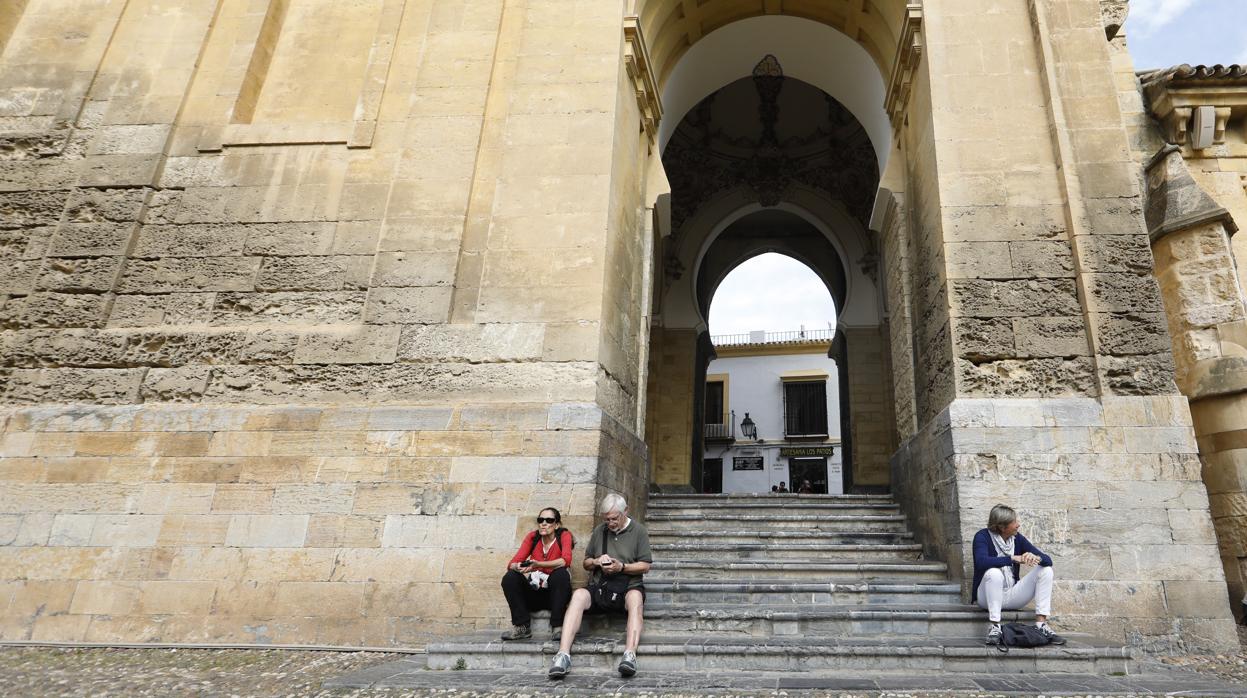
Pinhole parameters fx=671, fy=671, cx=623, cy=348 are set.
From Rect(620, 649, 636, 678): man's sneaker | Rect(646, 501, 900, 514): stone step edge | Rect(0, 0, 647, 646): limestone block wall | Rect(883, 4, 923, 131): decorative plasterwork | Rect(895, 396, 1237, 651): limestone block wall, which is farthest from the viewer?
Rect(646, 501, 900, 514): stone step edge

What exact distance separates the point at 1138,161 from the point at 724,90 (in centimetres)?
812

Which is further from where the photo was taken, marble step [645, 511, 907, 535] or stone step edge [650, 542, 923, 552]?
marble step [645, 511, 907, 535]

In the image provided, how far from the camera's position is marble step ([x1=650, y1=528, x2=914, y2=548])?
22.0ft

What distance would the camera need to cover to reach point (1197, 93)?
7816 millimetres

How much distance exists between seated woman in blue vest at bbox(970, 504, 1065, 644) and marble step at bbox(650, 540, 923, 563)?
1830 mm

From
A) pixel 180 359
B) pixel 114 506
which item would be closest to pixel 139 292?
pixel 180 359

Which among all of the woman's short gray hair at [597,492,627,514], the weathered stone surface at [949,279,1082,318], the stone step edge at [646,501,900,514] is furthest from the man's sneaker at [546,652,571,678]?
the weathered stone surface at [949,279,1082,318]

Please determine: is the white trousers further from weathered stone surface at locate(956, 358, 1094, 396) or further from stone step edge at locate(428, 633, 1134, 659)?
weathered stone surface at locate(956, 358, 1094, 396)

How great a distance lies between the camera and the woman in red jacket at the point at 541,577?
4.48m

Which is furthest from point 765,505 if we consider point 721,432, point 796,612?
point 721,432

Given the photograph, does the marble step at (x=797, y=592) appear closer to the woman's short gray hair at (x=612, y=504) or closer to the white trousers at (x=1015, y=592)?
the white trousers at (x=1015, y=592)

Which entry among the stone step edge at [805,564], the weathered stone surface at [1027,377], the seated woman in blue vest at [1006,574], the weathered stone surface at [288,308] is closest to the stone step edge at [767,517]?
the stone step edge at [805,564]

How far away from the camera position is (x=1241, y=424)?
618 cm

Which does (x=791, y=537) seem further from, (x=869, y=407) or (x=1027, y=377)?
(x=869, y=407)
